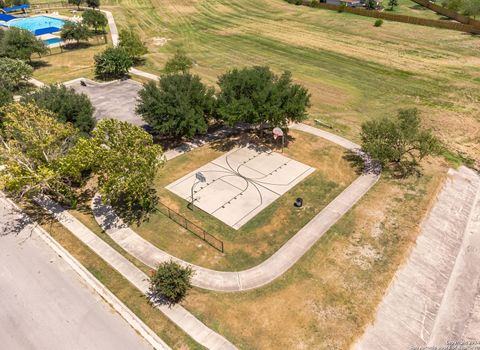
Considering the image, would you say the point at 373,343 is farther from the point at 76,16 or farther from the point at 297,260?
the point at 76,16

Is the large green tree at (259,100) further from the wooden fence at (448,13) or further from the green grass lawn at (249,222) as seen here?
the wooden fence at (448,13)

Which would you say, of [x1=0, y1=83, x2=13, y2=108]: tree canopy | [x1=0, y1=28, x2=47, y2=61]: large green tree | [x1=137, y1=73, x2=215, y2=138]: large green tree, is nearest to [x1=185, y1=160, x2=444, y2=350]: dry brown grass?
[x1=137, y1=73, x2=215, y2=138]: large green tree

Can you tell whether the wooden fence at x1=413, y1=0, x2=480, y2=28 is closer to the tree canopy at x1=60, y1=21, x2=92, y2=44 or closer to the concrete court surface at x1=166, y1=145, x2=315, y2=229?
the concrete court surface at x1=166, y1=145, x2=315, y2=229

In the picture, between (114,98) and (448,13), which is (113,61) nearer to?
(114,98)

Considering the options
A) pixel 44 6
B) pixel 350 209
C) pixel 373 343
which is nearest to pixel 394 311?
pixel 373 343

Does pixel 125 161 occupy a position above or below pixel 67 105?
below

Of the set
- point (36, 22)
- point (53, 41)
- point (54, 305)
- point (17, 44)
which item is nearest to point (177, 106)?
point (54, 305)
